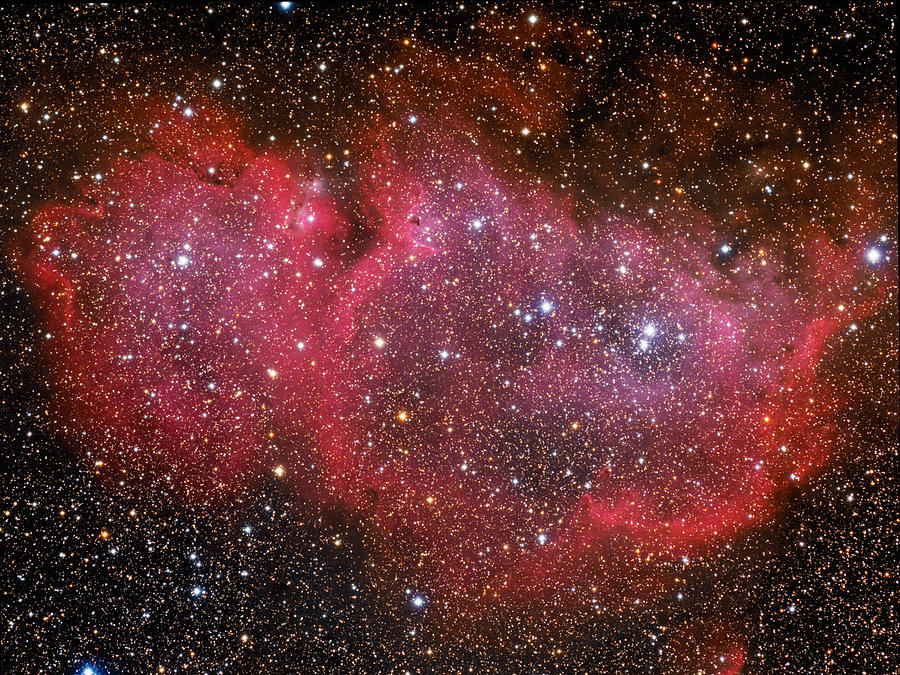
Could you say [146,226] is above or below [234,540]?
above

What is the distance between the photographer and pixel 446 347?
0.70 m

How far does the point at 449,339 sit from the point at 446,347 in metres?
0.01

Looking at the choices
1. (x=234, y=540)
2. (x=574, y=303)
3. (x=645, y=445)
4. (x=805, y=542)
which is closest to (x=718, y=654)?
(x=805, y=542)

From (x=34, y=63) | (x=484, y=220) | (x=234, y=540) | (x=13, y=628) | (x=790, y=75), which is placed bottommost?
(x=13, y=628)

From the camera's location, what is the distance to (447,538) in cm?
70

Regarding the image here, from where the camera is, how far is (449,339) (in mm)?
705

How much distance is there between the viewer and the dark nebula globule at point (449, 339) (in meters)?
0.68

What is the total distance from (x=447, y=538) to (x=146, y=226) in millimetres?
637

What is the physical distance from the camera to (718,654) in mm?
→ 692

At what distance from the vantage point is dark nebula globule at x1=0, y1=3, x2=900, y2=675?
678 millimetres

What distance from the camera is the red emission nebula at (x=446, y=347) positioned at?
26.8 inches

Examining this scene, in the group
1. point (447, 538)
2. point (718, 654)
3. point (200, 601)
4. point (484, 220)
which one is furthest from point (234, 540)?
point (718, 654)

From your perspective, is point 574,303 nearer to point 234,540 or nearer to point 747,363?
point 747,363

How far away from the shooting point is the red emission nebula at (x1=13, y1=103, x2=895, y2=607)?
2.24 feet
